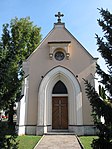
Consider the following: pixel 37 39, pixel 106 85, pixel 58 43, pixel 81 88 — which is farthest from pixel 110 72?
pixel 37 39

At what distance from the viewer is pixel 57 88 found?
57.5 feet

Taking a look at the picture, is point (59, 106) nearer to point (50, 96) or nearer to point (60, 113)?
point (60, 113)

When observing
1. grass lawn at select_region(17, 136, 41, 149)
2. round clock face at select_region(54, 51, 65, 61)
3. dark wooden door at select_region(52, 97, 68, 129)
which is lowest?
grass lawn at select_region(17, 136, 41, 149)

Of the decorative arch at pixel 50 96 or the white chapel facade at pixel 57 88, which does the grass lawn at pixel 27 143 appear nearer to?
the white chapel facade at pixel 57 88

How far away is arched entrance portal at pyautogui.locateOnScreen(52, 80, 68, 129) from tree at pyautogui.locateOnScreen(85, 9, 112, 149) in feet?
34.6

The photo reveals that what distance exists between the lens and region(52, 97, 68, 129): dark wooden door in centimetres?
1664

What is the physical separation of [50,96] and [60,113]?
178 centimetres

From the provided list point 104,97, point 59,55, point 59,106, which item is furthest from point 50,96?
point 104,97

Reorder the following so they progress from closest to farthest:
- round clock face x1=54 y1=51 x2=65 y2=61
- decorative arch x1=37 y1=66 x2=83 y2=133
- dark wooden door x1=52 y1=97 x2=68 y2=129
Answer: decorative arch x1=37 y1=66 x2=83 y2=133 < dark wooden door x1=52 y1=97 x2=68 y2=129 < round clock face x1=54 y1=51 x2=65 y2=61

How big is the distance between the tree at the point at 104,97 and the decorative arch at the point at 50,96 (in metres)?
9.52

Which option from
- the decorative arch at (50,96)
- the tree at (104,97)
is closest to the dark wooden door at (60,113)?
the decorative arch at (50,96)

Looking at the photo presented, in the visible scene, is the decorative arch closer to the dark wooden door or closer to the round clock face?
the dark wooden door

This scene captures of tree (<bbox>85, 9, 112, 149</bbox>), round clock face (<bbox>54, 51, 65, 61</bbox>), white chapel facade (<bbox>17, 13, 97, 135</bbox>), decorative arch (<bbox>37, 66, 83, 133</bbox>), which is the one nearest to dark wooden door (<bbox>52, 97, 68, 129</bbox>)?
white chapel facade (<bbox>17, 13, 97, 135</bbox>)

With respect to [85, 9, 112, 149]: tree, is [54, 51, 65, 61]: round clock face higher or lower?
higher
